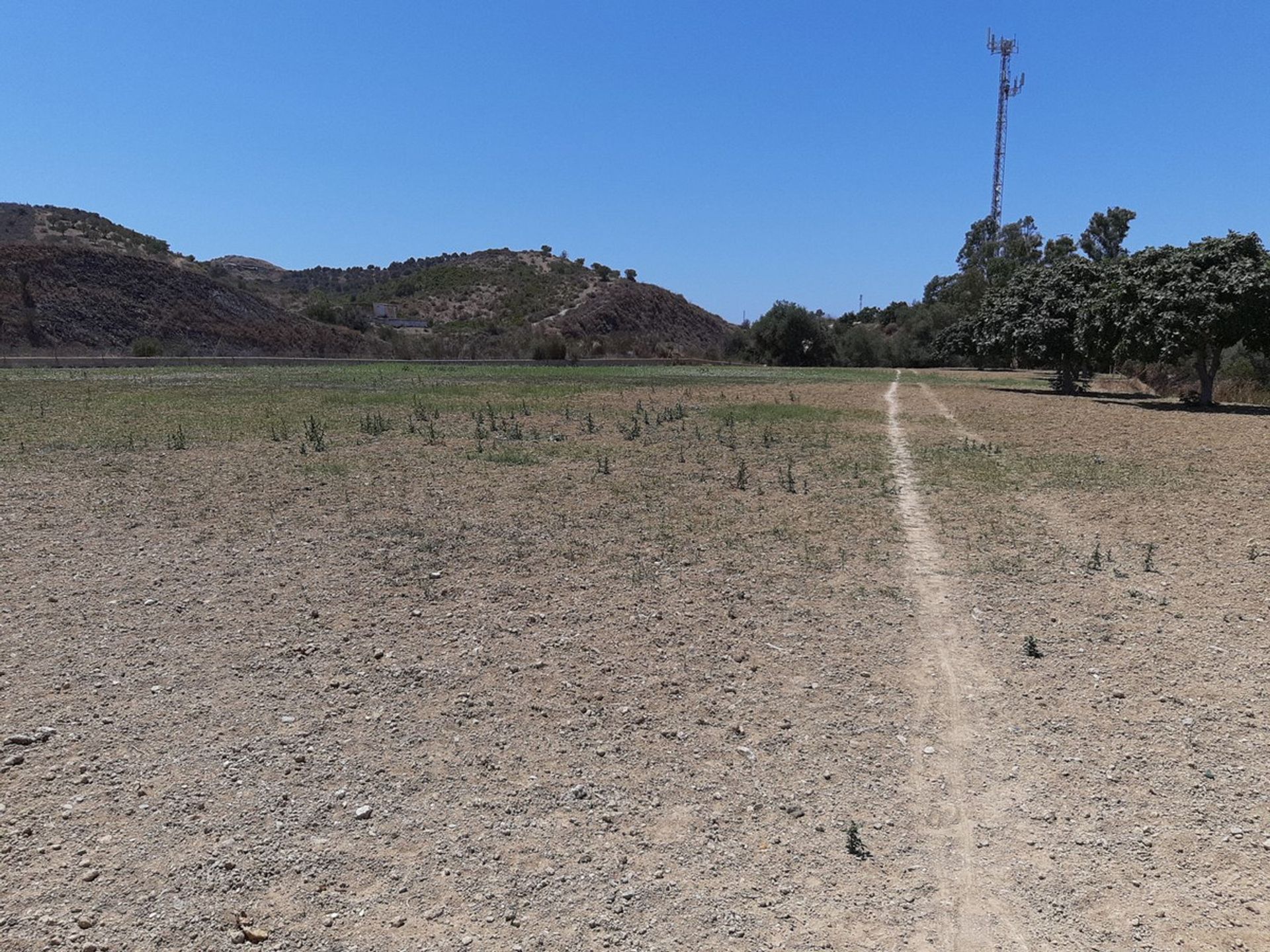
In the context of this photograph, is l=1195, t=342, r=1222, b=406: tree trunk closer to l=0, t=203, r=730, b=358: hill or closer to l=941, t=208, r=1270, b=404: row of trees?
l=941, t=208, r=1270, b=404: row of trees

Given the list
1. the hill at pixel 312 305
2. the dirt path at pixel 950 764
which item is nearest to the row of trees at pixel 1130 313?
the dirt path at pixel 950 764

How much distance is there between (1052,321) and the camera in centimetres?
3384

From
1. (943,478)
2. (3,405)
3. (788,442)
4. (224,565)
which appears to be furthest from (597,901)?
(3,405)

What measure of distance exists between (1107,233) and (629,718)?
86.8m

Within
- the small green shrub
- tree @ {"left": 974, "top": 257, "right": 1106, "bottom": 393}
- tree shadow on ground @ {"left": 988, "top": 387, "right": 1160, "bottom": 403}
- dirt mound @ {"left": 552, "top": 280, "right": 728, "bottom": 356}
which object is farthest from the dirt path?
dirt mound @ {"left": 552, "top": 280, "right": 728, "bottom": 356}

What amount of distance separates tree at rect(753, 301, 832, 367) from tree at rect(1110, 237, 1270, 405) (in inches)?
1868

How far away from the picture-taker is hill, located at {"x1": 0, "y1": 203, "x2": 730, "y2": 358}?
190ft

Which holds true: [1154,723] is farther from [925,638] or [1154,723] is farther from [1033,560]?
[1033,560]

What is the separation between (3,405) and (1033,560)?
77.8 feet

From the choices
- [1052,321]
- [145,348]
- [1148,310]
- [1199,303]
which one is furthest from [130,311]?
[1199,303]

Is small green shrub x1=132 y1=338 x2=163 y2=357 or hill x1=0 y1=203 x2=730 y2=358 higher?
hill x1=0 y1=203 x2=730 y2=358

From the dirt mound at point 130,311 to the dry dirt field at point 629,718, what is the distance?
52255 mm

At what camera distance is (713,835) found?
3.92 metres

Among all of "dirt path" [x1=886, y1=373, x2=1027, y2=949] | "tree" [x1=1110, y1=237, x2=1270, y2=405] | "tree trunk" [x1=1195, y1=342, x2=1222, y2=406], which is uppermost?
"tree" [x1=1110, y1=237, x2=1270, y2=405]
